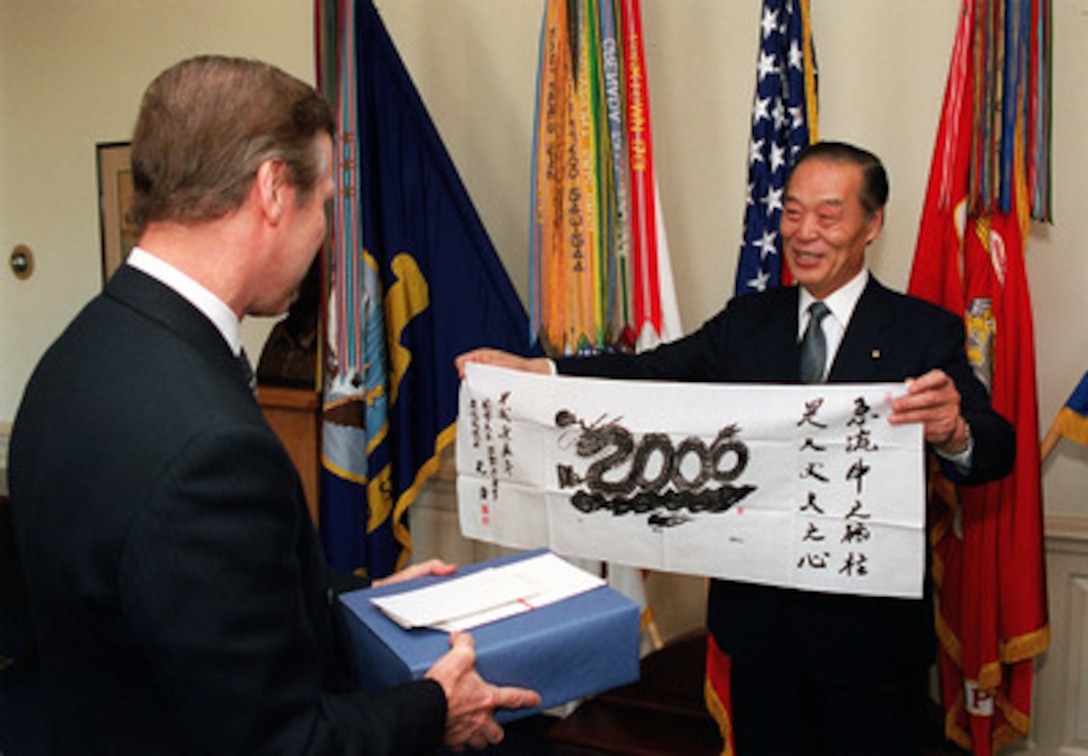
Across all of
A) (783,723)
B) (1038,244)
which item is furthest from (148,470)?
(1038,244)

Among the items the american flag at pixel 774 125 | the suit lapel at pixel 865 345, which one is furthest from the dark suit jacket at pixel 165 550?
the american flag at pixel 774 125

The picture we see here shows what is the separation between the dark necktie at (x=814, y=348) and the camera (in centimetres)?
192

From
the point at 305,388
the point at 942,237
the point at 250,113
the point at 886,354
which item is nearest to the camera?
the point at 250,113

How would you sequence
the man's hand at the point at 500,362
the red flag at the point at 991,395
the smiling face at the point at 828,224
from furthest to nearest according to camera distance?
the red flag at the point at 991,395, the man's hand at the point at 500,362, the smiling face at the point at 828,224

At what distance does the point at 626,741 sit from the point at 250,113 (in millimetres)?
2189

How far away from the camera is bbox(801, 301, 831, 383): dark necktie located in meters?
1.92

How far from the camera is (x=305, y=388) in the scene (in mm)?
2969

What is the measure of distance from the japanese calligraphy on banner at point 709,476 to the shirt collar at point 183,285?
1049mm

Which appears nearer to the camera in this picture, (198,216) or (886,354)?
(198,216)

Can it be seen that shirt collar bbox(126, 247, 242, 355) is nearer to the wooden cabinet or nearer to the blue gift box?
the blue gift box

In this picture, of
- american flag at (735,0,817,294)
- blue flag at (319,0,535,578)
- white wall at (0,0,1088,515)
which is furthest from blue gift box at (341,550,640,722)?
white wall at (0,0,1088,515)

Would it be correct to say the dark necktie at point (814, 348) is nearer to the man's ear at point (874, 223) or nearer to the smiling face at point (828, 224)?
the smiling face at point (828, 224)

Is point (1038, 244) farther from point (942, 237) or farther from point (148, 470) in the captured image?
point (148, 470)

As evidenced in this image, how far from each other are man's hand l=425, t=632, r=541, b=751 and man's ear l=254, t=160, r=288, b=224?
60cm
